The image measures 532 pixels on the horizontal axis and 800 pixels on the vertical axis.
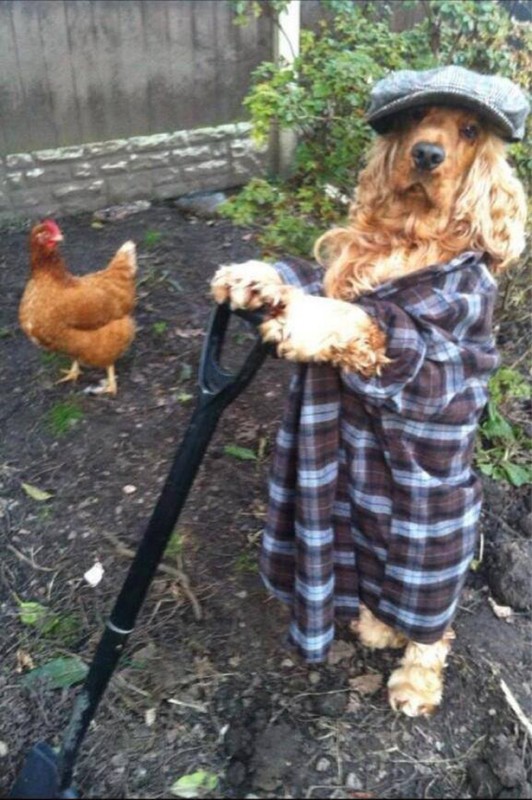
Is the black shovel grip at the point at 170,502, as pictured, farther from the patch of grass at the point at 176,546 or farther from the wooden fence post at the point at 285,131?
the wooden fence post at the point at 285,131

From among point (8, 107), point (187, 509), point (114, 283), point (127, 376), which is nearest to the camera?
point (187, 509)

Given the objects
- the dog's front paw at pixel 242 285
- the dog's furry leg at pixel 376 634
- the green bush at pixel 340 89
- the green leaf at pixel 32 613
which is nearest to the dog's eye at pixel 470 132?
the dog's front paw at pixel 242 285

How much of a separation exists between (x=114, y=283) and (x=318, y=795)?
2.43 m

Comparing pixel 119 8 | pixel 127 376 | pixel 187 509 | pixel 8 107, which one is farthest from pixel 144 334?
pixel 119 8

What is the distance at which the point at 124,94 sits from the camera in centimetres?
573

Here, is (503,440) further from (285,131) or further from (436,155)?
(285,131)

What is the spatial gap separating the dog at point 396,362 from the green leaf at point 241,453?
104 cm

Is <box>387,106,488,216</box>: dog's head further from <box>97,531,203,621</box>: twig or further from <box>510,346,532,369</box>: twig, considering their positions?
<box>510,346,532,369</box>: twig

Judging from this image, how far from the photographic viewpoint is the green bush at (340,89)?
10.5ft

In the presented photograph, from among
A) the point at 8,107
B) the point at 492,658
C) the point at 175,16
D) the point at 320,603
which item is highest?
the point at 175,16

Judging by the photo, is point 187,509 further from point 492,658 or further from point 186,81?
point 186,81

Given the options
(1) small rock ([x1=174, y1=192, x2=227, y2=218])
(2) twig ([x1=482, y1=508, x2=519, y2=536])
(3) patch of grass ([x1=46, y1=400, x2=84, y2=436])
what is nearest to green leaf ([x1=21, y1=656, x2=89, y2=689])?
(3) patch of grass ([x1=46, y1=400, x2=84, y2=436])

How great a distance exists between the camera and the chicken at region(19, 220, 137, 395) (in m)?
3.66

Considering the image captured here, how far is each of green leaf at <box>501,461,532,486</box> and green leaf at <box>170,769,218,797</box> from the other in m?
1.73
